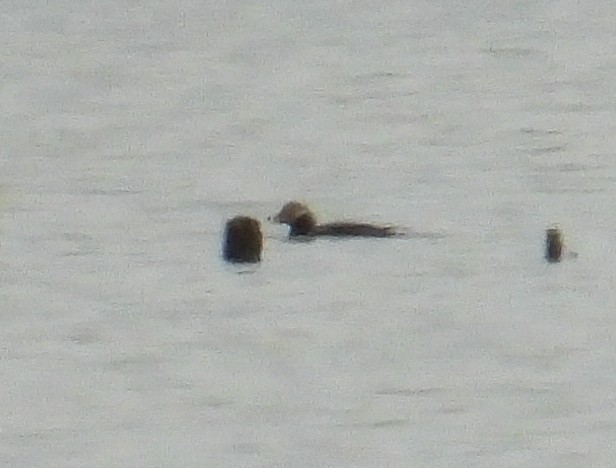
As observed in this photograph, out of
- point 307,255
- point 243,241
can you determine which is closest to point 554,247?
point 307,255

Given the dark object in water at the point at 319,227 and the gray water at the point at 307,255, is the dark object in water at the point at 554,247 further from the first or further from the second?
the dark object in water at the point at 319,227

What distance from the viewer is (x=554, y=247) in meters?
4.98

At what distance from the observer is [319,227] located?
523cm

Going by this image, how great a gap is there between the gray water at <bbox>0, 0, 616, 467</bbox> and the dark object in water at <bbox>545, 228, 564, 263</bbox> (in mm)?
29

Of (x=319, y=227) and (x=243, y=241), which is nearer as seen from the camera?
(x=243, y=241)

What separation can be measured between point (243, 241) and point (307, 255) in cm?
13

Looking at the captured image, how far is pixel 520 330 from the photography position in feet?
15.0

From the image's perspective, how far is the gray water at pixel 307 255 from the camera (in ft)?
13.4

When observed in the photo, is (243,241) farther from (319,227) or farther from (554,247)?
(554,247)

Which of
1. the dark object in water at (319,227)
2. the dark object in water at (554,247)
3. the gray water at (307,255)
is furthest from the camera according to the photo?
the dark object in water at (319,227)

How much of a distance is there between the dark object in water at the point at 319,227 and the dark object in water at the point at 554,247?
33 centimetres

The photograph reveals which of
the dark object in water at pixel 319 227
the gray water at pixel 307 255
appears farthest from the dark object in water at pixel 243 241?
the dark object in water at pixel 319 227

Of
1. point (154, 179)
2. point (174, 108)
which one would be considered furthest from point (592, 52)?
point (154, 179)

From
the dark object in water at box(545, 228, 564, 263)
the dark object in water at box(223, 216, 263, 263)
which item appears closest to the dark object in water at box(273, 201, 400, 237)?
the dark object in water at box(223, 216, 263, 263)
